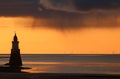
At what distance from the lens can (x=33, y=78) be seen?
60656 mm

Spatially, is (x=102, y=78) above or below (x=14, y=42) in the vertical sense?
below

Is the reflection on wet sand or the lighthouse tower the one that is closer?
the lighthouse tower

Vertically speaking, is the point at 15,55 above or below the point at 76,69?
above

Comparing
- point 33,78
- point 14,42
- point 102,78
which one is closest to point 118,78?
point 102,78

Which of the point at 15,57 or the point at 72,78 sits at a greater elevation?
the point at 15,57

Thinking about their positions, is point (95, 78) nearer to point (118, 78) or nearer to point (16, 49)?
point (118, 78)

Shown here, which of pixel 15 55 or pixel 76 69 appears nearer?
pixel 15 55

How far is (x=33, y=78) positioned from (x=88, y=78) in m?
6.55

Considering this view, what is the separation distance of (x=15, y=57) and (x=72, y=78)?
31952 millimetres

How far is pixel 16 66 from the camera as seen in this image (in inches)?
3649

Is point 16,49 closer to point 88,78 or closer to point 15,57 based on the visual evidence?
point 15,57

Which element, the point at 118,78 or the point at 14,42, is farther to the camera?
the point at 14,42

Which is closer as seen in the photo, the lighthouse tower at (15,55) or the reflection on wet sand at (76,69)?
the lighthouse tower at (15,55)

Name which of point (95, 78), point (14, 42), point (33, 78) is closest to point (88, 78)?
point (95, 78)
